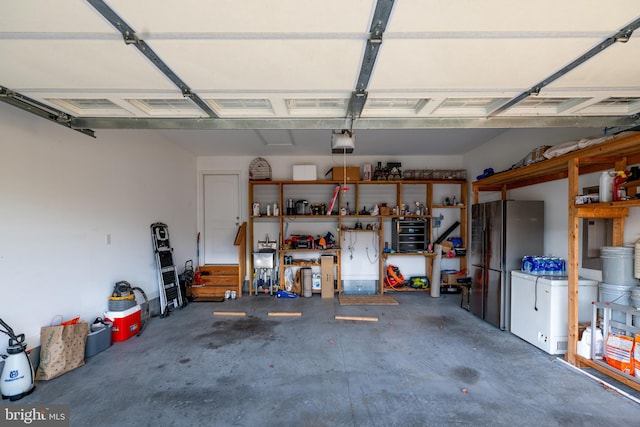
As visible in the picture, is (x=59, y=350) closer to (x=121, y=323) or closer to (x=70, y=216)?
(x=121, y=323)

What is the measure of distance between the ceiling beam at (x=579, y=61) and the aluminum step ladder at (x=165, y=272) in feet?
15.8

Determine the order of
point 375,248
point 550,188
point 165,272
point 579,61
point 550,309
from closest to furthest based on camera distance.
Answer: point 579,61 → point 550,309 → point 550,188 → point 165,272 → point 375,248

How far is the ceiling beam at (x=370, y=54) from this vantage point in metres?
1.18

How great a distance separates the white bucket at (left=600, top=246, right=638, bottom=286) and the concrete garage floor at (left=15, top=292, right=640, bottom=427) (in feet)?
3.29

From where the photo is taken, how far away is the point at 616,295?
255cm

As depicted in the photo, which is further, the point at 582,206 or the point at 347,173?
the point at 347,173

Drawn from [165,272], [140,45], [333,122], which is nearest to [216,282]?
[165,272]

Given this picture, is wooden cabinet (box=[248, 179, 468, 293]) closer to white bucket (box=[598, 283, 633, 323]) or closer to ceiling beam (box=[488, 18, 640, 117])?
white bucket (box=[598, 283, 633, 323])

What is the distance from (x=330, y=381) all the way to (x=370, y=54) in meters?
2.71

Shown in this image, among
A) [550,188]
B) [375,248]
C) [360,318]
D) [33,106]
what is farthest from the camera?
[375,248]

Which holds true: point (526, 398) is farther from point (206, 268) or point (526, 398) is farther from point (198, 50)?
point (206, 268)

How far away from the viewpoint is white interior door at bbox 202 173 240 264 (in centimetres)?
590

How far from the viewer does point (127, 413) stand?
2109 mm

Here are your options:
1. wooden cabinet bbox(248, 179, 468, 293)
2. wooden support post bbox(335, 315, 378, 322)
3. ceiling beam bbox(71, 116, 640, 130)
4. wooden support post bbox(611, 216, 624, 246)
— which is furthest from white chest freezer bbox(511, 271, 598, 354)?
wooden cabinet bbox(248, 179, 468, 293)
